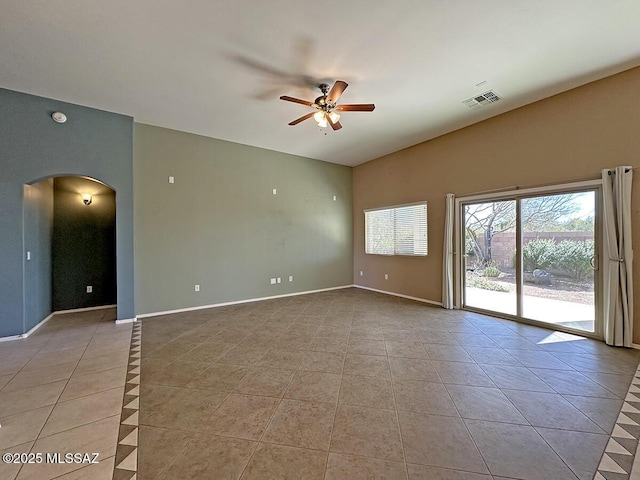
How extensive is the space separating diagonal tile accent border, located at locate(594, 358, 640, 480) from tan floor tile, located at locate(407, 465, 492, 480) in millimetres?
656

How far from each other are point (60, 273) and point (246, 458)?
5420mm

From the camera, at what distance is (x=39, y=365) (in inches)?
109

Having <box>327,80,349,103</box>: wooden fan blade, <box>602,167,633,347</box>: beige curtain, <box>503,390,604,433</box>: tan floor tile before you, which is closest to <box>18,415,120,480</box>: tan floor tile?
<box>503,390,604,433</box>: tan floor tile

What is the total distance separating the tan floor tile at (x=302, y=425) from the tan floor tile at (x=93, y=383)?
1.61 meters

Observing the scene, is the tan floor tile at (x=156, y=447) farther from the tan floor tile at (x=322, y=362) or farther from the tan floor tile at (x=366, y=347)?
the tan floor tile at (x=366, y=347)

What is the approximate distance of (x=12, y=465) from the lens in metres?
1.54

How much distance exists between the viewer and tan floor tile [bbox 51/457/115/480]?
1.45 m

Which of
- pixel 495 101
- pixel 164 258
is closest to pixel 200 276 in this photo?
pixel 164 258

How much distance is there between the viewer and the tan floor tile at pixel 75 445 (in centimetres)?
149

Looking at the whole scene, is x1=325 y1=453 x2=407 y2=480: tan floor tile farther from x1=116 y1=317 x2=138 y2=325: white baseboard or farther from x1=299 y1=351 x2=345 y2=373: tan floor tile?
x1=116 y1=317 x2=138 y2=325: white baseboard

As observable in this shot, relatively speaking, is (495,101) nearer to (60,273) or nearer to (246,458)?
(246,458)

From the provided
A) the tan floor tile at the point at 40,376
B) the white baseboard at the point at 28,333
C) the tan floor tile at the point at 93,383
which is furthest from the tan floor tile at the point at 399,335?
the white baseboard at the point at 28,333

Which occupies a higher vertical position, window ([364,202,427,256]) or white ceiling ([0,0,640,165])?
white ceiling ([0,0,640,165])

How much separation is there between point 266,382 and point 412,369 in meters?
1.47
